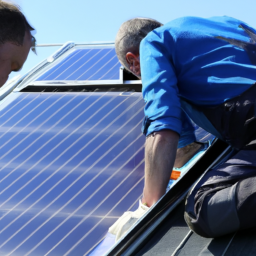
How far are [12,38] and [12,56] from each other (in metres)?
0.08

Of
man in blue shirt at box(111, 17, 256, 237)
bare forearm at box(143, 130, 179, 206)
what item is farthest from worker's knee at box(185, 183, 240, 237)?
bare forearm at box(143, 130, 179, 206)

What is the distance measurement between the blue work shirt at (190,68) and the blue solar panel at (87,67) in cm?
153

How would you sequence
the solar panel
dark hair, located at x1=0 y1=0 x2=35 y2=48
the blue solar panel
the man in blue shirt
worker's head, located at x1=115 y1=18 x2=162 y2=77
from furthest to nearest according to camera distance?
the blue solar panel → worker's head, located at x1=115 y1=18 x2=162 y2=77 → the solar panel → the man in blue shirt → dark hair, located at x1=0 y1=0 x2=35 y2=48

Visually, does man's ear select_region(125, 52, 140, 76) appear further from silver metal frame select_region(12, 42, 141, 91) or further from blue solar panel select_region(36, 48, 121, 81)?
blue solar panel select_region(36, 48, 121, 81)

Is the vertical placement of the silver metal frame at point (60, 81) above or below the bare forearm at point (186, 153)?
above

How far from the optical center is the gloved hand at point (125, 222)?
2.61 meters

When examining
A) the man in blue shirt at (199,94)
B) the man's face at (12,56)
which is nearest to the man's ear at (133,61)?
the man in blue shirt at (199,94)

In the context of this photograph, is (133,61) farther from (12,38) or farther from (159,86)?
(12,38)

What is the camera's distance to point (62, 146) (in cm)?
365

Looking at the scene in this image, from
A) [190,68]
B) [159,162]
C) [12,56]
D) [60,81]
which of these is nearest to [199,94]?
[190,68]

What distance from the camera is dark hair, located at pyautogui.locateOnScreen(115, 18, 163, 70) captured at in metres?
3.32

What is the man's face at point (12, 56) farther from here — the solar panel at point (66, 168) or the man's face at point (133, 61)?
the man's face at point (133, 61)

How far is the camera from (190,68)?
111 inches

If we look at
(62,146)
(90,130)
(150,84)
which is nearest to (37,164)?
(62,146)
